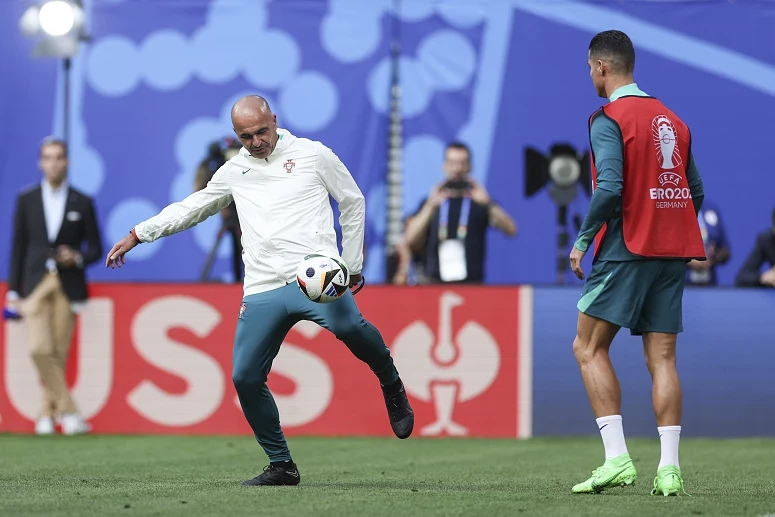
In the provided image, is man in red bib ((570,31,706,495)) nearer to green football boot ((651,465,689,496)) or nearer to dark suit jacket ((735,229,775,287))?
green football boot ((651,465,689,496))

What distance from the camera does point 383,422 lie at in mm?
11547

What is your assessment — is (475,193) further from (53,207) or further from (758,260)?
(53,207)

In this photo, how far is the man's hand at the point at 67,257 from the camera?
38.9ft

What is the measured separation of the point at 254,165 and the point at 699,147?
8079 mm

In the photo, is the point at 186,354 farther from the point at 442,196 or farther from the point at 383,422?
the point at 442,196

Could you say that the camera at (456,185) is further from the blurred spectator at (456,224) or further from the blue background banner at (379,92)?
the blue background banner at (379,92)

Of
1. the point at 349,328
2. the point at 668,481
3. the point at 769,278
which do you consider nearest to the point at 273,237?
the point at 349,328

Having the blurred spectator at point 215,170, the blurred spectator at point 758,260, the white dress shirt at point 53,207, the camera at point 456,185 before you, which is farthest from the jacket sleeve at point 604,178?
the white dress shirt at point 53,207

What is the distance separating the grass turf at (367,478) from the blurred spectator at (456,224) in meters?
1.80

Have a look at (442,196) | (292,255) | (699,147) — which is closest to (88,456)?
(292,255)

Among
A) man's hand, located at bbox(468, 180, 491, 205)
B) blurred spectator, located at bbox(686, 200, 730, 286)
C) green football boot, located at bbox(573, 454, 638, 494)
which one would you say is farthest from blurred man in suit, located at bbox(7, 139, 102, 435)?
green football boot, located at bbox(573, 454, 638, 494)

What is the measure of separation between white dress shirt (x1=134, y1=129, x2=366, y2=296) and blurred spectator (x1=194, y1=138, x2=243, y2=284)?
493cm

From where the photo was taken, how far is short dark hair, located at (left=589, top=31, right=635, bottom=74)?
687cm

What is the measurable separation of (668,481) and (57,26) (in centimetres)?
858
